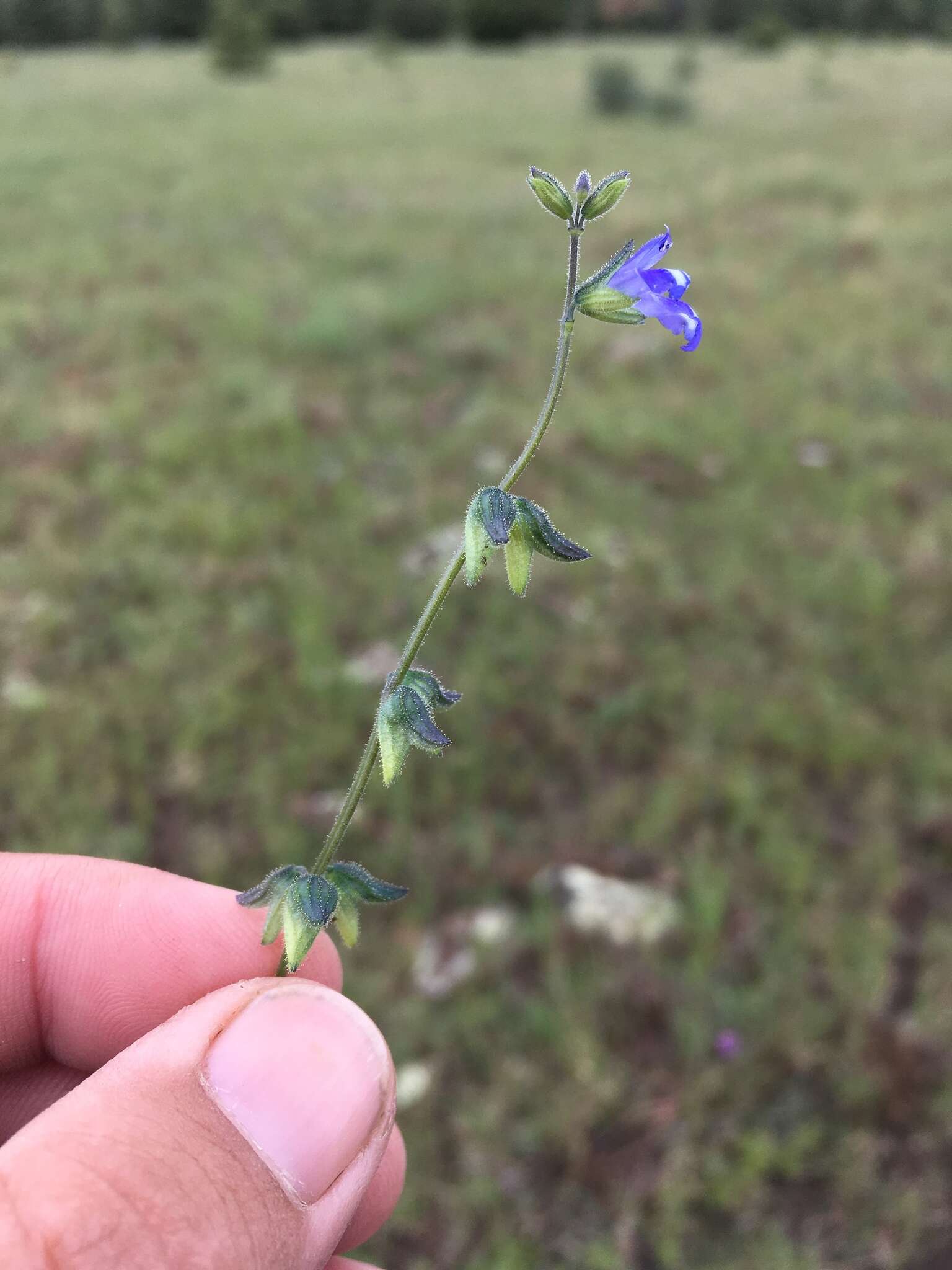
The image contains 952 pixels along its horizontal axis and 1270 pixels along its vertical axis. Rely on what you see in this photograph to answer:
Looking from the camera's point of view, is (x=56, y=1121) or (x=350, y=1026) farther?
(x=350, y=1026)

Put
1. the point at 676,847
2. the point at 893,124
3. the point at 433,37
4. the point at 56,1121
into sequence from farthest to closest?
the point at 433,37 → the point at 893,124 → the point at 676,847 → the point at 56,1121

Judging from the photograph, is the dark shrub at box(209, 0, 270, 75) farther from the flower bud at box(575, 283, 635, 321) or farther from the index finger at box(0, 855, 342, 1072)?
the flower bud at box(575, 283, 635, 321)

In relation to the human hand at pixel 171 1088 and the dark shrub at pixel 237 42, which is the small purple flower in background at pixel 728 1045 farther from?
the dark shrub at pixel 237 42

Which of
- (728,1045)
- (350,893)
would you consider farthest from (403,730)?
(728,1045)

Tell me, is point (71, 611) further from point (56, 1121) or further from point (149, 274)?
point (149, 274)

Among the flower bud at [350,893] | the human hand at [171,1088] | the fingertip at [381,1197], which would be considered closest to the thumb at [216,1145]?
the human hand at [171,1088]

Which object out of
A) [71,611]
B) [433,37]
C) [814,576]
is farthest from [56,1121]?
[433,37]

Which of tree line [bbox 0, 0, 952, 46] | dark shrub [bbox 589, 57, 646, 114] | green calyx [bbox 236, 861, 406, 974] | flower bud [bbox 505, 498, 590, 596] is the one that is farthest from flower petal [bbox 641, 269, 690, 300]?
tree line [bbox 0, 0, 952, 46]
